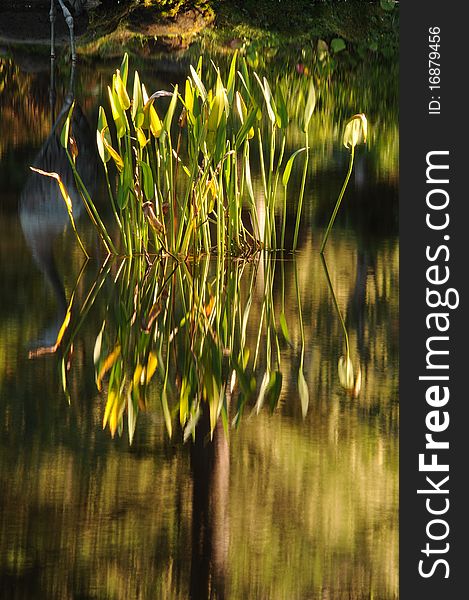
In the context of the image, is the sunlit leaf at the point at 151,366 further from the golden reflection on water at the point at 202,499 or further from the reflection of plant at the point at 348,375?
the reflection of plant at the point at 348,375

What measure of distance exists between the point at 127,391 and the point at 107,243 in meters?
1.57

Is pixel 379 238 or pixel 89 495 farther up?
pixel 379 238

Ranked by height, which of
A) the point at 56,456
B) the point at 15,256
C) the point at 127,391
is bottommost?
the point at 56,456

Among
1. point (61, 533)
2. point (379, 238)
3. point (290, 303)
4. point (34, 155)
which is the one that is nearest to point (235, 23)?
point (34, 155)

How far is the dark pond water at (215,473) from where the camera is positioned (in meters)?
1.89

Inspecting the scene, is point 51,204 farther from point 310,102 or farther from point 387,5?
point 387,5

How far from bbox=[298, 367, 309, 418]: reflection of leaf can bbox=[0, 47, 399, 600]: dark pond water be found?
0.04ft

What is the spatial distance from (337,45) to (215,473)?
8138 millimetres

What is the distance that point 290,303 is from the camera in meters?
3.40

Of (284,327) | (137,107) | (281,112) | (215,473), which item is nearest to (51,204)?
(137,107)

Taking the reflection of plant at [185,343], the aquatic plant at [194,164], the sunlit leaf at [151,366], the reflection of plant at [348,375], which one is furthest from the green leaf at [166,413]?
the aquatic plant at [194,164]

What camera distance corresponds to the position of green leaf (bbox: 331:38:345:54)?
32.3 feet

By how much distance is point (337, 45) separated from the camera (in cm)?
991

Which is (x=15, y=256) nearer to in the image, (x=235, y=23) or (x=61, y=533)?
(x=61, y=533)
